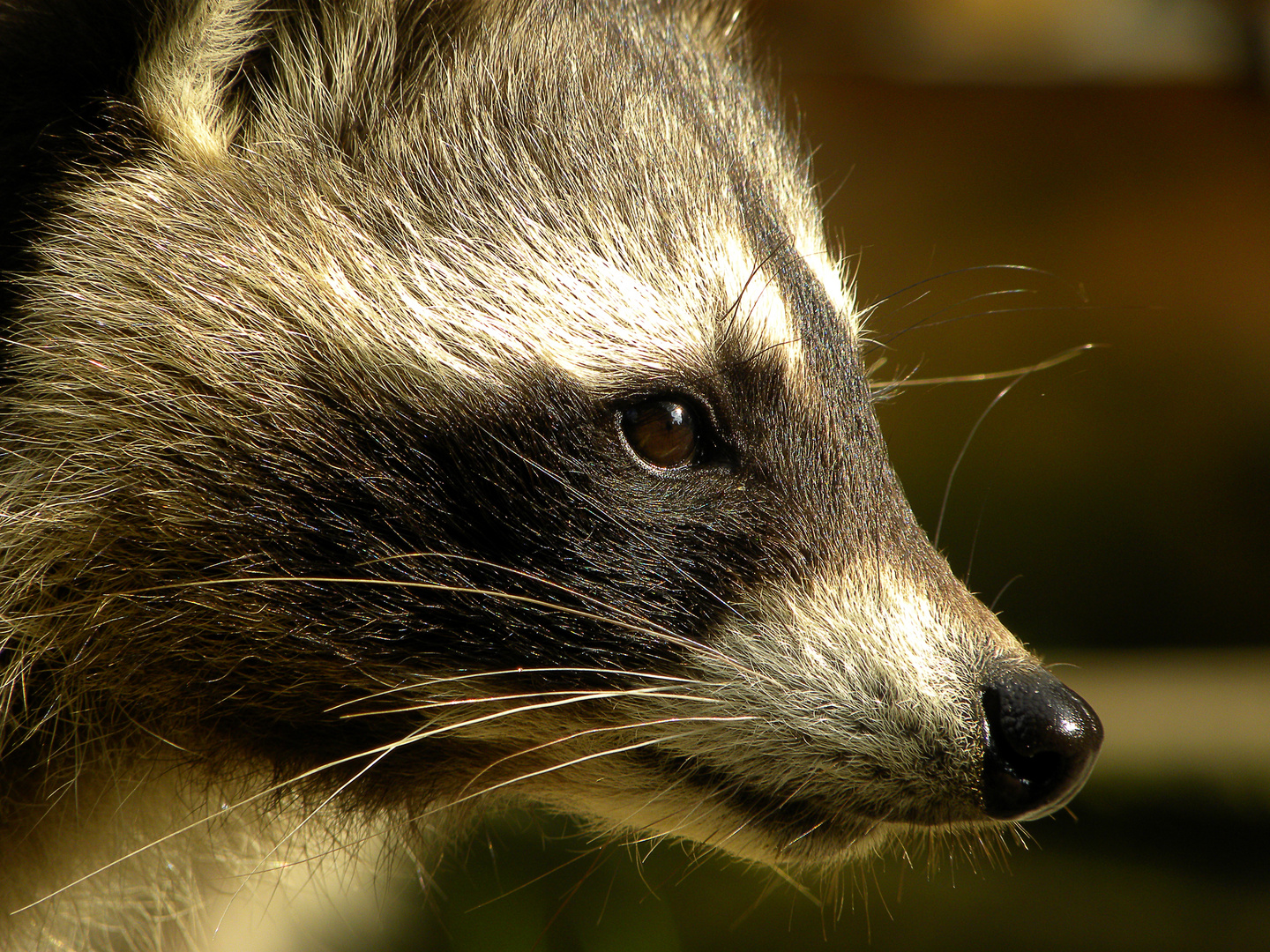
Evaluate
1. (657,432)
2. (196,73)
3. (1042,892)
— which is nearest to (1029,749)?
(657,432)

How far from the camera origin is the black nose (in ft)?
4.09

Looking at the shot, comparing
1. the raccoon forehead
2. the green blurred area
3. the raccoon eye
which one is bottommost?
the green blurred area

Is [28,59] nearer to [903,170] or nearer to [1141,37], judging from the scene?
[903,170]

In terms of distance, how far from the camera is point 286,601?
1.26 m

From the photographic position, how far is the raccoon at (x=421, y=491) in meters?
1.26

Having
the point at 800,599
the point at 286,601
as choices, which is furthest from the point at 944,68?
the point at 286,601

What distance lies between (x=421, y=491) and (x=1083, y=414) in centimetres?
271

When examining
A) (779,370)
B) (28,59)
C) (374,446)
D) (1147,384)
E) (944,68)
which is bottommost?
(374,446)

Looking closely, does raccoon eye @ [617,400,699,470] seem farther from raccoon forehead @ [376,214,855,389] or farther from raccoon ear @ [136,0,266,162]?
raccoon ear @ [136,0,266,162]

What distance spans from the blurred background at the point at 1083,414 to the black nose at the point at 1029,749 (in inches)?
65.7

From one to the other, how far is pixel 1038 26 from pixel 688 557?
2241mm

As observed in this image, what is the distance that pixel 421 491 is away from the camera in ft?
4.14

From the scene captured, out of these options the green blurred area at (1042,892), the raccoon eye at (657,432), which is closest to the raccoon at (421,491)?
the raccoon eye at (657,432)

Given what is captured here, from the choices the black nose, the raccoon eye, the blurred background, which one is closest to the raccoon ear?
the raccoon eye
